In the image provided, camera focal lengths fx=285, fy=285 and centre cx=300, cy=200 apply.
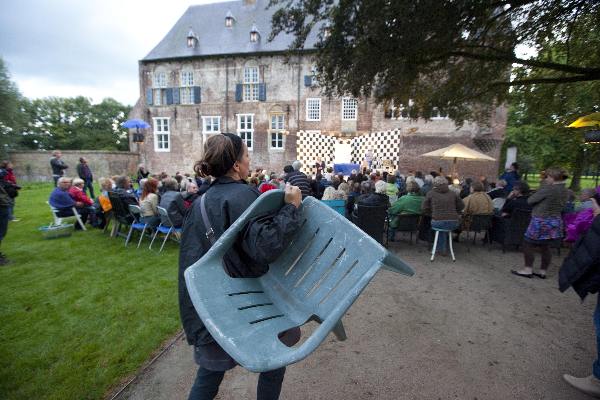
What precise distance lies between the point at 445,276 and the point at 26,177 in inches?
1029

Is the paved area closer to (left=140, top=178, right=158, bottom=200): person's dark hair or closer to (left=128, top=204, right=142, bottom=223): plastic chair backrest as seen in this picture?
(left=128, top=204, right=142, bottom=223): plastic chair backrest

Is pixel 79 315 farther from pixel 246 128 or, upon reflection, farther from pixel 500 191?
pixel 246 128

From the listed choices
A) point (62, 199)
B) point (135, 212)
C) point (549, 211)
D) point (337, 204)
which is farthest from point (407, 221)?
point (62, 199)

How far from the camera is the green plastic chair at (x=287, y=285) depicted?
994 mm

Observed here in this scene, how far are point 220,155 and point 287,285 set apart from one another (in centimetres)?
68

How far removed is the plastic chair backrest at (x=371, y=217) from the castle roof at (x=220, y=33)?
1760 cm

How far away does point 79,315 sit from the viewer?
3178 mm

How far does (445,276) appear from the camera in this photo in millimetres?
4352

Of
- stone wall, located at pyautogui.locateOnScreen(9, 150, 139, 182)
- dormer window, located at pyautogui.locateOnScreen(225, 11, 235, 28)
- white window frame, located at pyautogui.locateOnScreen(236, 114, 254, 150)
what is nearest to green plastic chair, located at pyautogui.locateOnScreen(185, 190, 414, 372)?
white window frame, located at pyautogui.locateOnScreen(236, 114, 254, 150)

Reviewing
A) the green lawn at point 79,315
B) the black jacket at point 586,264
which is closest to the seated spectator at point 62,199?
the green lawn at point 79,315

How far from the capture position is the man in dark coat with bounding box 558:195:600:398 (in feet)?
6.66

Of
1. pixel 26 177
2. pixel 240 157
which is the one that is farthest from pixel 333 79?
pixel 26 177

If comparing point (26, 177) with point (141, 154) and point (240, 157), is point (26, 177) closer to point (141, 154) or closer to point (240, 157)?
point (141, 154)

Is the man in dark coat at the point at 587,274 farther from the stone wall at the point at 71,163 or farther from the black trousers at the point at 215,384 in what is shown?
the stone wall at the point at 71,163
